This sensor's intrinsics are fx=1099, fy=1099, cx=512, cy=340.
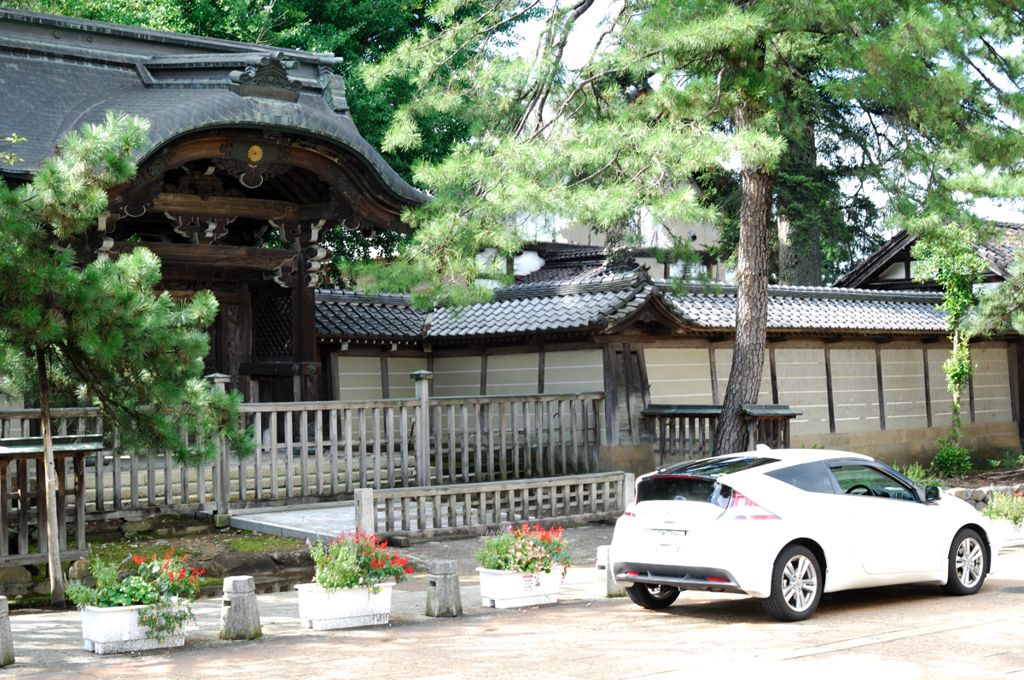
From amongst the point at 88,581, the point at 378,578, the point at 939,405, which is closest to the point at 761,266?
the point at 378,578

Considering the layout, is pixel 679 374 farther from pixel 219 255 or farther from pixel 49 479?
pixel 49 479

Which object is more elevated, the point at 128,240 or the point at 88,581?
the point at 128,240

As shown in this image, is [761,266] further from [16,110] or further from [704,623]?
[16,110]

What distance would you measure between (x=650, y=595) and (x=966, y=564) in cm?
305

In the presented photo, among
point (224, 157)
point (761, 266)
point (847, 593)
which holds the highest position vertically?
point (224, 157)

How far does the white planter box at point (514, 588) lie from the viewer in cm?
965

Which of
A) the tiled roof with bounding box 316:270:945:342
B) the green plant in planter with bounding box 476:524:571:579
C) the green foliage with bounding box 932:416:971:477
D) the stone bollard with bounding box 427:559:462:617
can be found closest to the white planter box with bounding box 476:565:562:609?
the green plant in planter with bounding box 476:524:571:579

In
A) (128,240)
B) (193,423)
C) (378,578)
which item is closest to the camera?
(378,578)

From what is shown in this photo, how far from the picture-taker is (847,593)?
413 inches

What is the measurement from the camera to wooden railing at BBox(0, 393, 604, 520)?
12.8 metres

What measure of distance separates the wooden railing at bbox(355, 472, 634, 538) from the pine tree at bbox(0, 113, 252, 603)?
2.92m

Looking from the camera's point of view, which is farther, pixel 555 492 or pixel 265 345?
pixel 265 345

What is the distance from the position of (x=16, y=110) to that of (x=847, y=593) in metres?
11.5

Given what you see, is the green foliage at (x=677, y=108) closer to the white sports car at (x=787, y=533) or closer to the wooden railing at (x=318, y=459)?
the wooden railing at (x=318, y=459)
